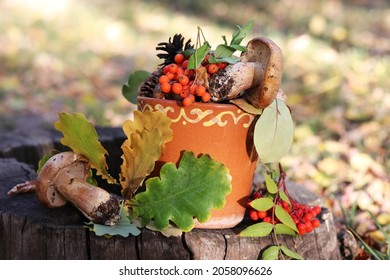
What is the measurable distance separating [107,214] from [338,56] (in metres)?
3.77

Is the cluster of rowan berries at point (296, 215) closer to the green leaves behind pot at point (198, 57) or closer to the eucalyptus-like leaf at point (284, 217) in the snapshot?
the eucalyptus-like leaf at point (284, 217)

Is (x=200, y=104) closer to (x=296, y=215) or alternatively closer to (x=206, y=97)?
(x=206, y=97)

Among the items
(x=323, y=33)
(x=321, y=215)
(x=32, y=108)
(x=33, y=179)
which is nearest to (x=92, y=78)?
(x=32, y=108)

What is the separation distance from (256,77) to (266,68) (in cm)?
5

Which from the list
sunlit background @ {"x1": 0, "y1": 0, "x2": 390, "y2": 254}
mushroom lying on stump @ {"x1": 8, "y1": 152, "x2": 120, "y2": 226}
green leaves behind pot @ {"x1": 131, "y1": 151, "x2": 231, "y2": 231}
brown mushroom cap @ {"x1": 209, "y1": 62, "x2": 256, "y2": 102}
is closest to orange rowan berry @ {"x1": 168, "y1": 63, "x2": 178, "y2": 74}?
brown mushroom cap @ {"x1": 209, "y1": 62, "x2": 256, "y2": 102}

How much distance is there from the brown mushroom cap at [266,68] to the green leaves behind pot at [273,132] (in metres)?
0.04

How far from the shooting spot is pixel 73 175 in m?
1.80

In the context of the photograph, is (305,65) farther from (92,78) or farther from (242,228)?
(242,228)

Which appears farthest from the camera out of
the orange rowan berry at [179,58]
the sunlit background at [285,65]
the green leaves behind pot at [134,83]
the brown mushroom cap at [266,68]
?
the sunlit background at [285,65]

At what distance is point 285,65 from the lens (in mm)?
4902

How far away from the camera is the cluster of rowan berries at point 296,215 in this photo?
186 centimetres

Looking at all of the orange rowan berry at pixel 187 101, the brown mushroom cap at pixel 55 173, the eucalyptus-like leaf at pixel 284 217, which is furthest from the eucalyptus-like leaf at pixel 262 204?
the brown mushroom cap at pixel 55 173

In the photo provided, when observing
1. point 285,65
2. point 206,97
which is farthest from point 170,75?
point 285,65

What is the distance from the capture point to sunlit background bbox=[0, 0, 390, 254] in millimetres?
3236
